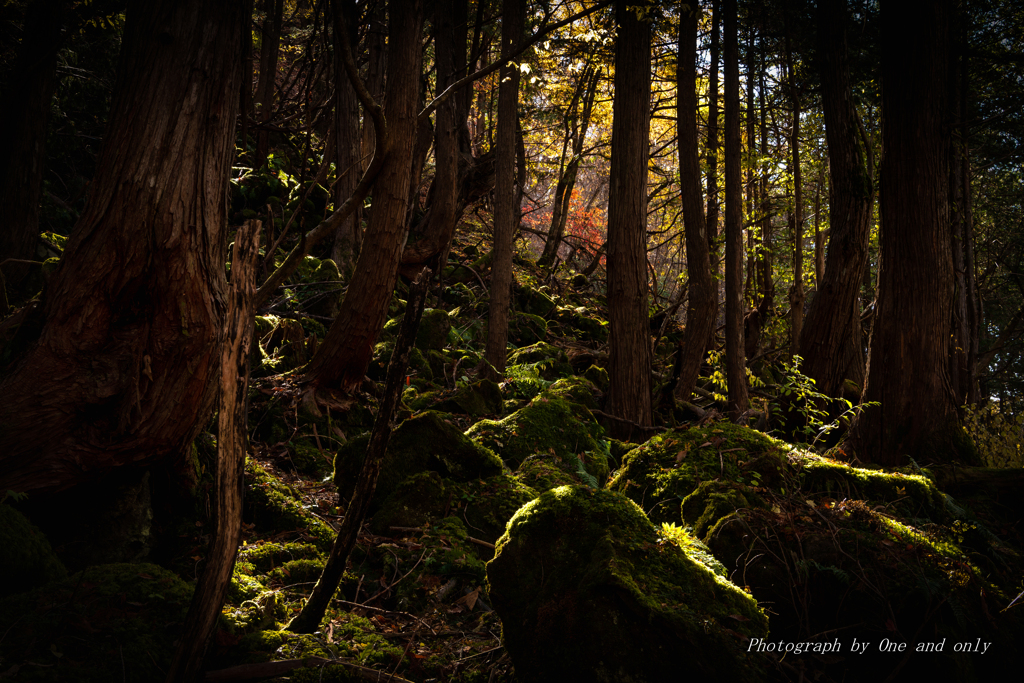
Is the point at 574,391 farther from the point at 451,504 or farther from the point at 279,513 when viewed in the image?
the point at 279,513

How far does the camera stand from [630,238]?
7.09m

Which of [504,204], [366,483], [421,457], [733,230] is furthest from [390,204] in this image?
[733,230]

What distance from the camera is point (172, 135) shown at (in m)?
3.57

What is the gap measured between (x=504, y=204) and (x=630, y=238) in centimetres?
229

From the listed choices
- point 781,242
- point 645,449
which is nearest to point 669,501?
point 645,449

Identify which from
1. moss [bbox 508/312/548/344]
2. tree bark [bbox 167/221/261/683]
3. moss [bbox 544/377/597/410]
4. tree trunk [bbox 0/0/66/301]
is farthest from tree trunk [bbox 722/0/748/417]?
tree trunk [bbox 0/0/66/301]

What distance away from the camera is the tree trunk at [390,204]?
6.09 meters

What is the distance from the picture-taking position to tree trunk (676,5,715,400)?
9.88 m

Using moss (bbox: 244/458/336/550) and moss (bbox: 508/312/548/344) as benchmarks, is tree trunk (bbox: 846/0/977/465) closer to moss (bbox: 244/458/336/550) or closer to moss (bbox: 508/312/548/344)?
moss (bbox: 244/458/336/550)

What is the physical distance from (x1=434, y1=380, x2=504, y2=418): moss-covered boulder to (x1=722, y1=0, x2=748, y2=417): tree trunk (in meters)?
4.64

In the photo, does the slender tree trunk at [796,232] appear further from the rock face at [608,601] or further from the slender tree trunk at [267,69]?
the slender tree trunk at [267,69]

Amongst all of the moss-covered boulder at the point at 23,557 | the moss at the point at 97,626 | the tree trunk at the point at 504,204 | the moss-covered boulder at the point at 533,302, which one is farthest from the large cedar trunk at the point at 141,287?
the moss-covered boulder at the point at 533,302

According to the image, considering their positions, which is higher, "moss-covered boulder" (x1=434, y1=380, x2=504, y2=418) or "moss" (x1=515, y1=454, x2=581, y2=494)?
"moss-covered boulder" (x1=434, y1=380, x2=504, y2=418)

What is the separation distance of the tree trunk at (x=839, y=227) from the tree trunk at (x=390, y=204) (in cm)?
663
